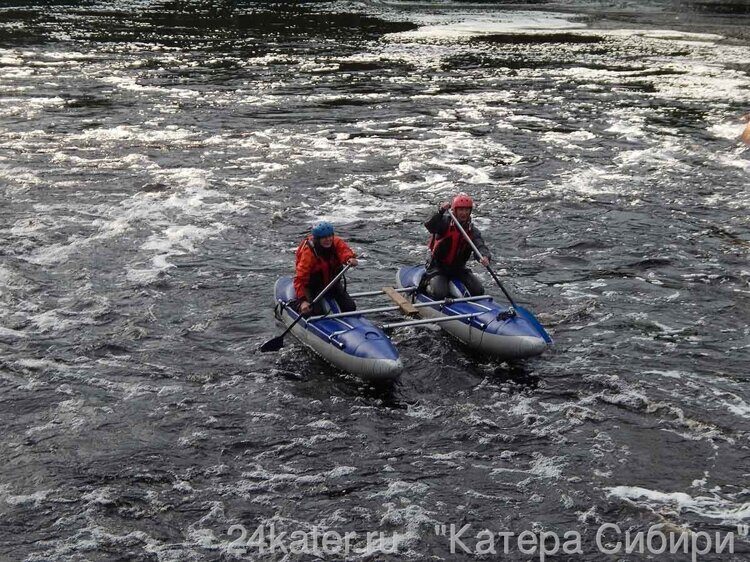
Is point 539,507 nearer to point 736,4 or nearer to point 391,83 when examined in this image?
point 391,83

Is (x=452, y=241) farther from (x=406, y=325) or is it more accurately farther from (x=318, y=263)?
(x=318, y=263)

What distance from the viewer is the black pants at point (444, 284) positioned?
13.4 m

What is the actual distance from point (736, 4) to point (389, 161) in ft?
138

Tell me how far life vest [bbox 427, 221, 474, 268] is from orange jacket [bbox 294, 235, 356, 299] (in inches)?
61.6

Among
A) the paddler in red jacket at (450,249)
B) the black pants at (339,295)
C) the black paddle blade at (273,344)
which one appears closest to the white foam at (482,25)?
the paddler in red jacket at (450,249)

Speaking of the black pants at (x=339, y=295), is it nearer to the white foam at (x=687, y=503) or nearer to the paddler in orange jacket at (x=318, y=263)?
the paddler in orange jacket at (x=318, y=263)

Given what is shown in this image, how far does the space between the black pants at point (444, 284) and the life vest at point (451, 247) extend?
201 millimetres

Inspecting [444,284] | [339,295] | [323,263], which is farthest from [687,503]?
[323,263]

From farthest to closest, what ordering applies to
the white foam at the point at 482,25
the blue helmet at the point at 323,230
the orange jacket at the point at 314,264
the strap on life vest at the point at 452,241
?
the white foam at the point at 482,25
the strap on life vest at the point at 452,241
the orange jacket at the point at 314,264
the blue helmet at the point at 323,230

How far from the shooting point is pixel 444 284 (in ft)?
44.2

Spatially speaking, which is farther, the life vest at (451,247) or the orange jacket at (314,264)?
the life vest at (451,247)

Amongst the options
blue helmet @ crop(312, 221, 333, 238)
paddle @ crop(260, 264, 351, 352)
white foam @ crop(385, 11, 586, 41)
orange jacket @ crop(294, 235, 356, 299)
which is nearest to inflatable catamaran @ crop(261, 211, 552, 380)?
paddle @ crop(260, 264, 351, 352)

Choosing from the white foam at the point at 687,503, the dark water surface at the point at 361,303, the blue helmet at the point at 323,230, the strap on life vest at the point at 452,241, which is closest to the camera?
the white foam at the point at 687,503

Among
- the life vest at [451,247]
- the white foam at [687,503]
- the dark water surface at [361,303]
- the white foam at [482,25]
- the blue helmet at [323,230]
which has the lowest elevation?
the white foam at [687,503]
